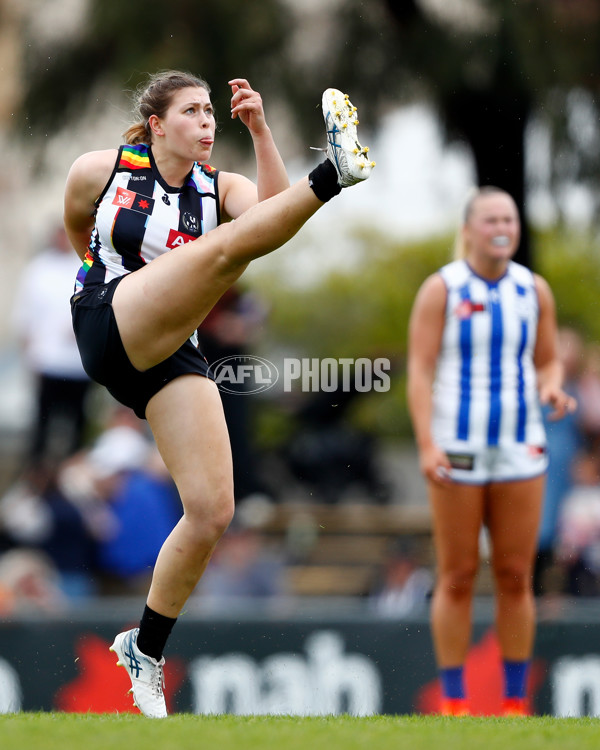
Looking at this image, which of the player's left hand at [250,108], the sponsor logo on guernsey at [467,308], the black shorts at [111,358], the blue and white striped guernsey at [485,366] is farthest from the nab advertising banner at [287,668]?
the player's left hand at [250,108]

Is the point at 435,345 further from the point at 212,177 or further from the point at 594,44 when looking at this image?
the point at 594,44

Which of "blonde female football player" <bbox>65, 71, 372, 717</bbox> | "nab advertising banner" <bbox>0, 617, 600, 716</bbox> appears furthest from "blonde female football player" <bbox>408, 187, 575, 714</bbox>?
"blonde female football player" <bbox>65, 71, 372, 717</bbox>

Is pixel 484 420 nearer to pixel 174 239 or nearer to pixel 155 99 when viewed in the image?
pixel 174 239

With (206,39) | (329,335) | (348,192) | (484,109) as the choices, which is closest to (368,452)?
(329,335)

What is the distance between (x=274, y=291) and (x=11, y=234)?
1813 mm

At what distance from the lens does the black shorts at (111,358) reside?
330cm

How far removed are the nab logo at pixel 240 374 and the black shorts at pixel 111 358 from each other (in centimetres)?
144

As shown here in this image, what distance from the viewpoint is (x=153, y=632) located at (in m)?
3.45

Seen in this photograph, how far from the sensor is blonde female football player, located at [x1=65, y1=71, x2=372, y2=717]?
3.18m

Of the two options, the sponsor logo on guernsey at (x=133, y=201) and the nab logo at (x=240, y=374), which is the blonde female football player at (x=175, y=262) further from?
the nab logo at (x=240, y=374)

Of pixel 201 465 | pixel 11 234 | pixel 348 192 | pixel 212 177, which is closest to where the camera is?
pixel 201 465

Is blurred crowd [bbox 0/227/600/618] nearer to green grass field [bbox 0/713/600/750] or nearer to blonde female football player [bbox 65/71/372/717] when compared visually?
blonde female football player [bbox 65/71/372/717]

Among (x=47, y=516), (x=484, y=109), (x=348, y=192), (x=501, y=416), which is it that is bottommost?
(x=47, y=516)

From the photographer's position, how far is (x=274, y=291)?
241 inches
